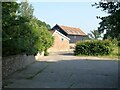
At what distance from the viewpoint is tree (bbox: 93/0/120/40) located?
41.4 feet

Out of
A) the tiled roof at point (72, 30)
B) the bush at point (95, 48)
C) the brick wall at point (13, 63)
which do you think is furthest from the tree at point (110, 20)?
the tiled roof at point (72, 30)

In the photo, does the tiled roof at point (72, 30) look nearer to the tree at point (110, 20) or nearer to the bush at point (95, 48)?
the bush at point (95, 48)

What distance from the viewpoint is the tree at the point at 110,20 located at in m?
12.6

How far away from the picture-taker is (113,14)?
12.6 metres

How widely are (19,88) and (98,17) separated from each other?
465cm

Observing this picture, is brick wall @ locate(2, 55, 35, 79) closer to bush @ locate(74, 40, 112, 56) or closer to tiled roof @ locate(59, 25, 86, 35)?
bush @ locate(74, 40, 112, 56)

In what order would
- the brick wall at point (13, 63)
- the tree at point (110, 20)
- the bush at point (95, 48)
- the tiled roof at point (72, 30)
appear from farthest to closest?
the tiled roof at point (72, 30) < the bush at point (95, 48) < the brick wall at point (13, 63) < the tree at point (110, 20)

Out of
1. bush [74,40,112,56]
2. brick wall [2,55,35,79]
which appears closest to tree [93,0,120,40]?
brick wall [2,55,35,79]

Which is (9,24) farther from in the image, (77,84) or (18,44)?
(77,84)

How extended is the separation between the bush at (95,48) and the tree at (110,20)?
102 feet

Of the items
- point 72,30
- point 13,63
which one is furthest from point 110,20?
point 72,30

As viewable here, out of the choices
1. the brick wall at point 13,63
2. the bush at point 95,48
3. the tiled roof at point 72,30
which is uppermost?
the tiled roof at point 72,30

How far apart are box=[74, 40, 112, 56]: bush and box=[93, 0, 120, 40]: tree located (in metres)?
31.1

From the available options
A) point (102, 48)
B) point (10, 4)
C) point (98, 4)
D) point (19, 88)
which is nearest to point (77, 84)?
point (19, 88)
